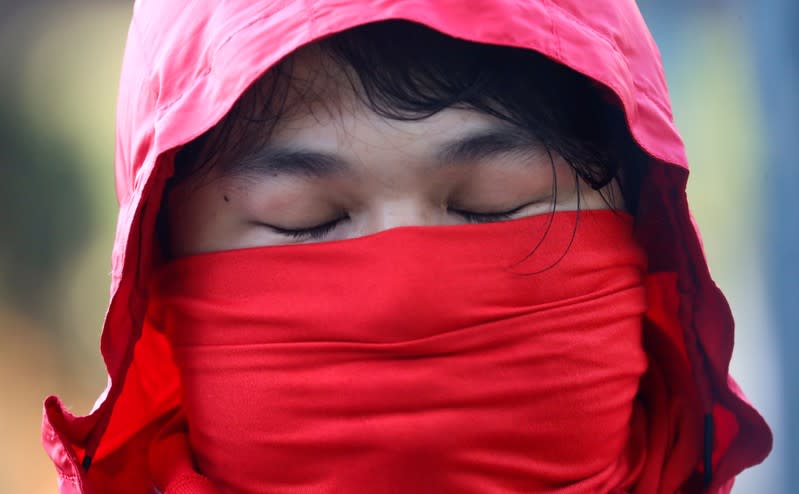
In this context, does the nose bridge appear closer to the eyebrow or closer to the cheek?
the eyebrow

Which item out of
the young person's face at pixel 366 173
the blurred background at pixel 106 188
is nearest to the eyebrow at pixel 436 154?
the young person's face at pixel 366 173

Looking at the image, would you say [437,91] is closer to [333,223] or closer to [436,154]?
[436,154]

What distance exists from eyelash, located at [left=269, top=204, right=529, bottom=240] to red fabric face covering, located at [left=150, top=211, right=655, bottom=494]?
0.02 meters

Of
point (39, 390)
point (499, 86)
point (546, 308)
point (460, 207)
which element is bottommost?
point (39, 390)

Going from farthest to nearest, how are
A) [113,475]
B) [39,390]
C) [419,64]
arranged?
[39,390] < [113,475] < [419,64]

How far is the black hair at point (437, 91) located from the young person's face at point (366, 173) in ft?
0.04

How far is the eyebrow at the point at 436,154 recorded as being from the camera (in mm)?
1000

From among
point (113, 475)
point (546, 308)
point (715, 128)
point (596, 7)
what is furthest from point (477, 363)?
point (715, 128)

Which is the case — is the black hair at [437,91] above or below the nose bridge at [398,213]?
above

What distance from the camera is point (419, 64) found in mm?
998

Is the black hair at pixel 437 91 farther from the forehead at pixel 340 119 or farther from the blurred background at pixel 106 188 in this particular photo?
the blurred background at pixel 106 188

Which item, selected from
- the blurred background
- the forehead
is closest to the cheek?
the forehead

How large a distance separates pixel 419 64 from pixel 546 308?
303 millimetres

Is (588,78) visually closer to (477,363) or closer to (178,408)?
(477,363)
